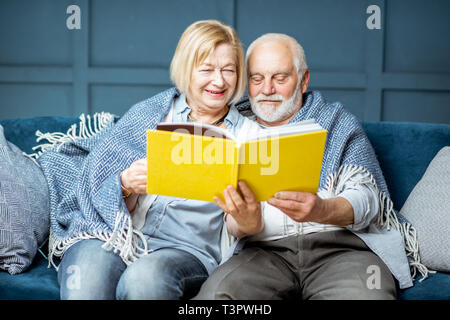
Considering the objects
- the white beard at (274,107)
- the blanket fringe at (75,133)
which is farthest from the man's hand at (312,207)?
the blanket fringe at (75,133)

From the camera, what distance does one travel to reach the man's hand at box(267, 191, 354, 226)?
1397mm

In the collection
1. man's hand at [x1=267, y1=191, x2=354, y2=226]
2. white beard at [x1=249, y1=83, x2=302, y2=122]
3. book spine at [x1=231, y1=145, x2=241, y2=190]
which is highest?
white beard at [x1=249, y1=83, x2=302, y2=122]

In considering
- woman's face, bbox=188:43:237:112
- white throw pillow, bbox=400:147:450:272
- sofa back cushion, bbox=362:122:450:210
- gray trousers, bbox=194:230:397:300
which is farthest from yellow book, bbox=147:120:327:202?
sofa back cushion, bbox=362:122:450:210

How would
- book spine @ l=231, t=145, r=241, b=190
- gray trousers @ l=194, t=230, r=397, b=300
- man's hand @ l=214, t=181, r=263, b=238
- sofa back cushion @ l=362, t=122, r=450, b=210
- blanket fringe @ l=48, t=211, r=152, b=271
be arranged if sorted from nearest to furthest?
book spine @ l=231, t=145, r=241, b=190 < man's hand @ l=214, t=181, r=263, b=238 < gray trousers @ l=194, t=230, r=397, b=300 < blanket fringe @ l=48, t=211, r=152, b=271 < sofa back cushion @ l=362, t=122, r=450, b=210

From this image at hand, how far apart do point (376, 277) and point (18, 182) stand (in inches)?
48.2

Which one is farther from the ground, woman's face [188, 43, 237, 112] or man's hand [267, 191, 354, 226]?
woman's face [188, 43, 237, 112]

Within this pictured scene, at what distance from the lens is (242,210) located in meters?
1.43

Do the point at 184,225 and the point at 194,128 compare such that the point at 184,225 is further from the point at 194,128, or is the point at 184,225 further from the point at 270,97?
the point at 270,97

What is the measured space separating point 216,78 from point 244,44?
5.60 feet

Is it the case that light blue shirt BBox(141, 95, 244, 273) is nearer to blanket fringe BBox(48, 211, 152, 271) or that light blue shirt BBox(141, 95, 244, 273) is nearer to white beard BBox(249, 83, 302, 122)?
blanket fringe BBox(48, 211, 152, 271)

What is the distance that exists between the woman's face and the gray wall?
1680 mm
